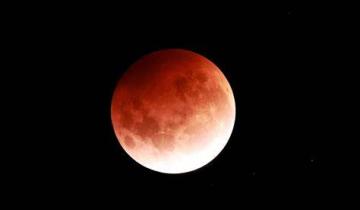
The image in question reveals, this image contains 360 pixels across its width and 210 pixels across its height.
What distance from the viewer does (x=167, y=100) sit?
6996 millimetres

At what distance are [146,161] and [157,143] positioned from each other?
629mm

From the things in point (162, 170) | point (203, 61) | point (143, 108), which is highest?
point (203, 61)

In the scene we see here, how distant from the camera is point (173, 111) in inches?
275

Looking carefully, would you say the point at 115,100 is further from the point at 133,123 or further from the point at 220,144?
the point at 220,144

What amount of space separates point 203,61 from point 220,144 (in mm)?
1561

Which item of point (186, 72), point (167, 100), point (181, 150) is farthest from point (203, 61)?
point (181, 150)

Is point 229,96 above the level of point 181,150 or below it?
above

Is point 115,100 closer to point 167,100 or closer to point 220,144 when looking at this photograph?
point 167,100

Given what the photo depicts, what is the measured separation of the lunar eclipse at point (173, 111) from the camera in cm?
703

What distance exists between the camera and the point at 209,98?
285 inches

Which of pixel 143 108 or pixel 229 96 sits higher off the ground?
pixel 229 96

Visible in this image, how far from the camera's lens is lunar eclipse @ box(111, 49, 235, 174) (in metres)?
7.03

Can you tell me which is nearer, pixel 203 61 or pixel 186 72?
pixel 186 72

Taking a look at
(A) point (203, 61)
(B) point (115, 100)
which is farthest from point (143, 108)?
(A) point (203, 61)
